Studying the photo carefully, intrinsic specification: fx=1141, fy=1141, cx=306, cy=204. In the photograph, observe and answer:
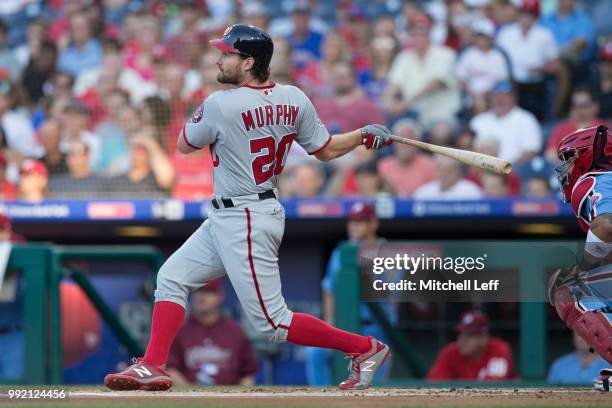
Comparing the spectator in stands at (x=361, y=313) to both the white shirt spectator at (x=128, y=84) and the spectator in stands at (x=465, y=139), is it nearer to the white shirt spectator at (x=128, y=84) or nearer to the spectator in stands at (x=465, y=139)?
the spectator in stands at (x=465, y=139)

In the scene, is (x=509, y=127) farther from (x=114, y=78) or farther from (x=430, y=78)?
(x=114, y=78)

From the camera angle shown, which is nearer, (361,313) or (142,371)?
(142,371)

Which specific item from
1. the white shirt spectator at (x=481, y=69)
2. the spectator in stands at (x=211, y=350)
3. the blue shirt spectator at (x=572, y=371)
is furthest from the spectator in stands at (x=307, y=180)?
the blue shirt spectator at (x=572, y=371)

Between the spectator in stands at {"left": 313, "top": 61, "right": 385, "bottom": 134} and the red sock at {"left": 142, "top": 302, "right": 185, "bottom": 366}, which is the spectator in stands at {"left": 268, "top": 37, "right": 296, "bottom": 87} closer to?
the spectator in stands at {"left": 313, "top": 61, "right": 385, "bottom": 134}

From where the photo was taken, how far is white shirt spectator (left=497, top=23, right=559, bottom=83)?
9.58m

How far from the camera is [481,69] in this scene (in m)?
9.60

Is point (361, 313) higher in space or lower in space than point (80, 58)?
lower

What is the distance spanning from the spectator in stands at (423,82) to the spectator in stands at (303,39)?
0.83m

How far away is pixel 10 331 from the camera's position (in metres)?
7.26

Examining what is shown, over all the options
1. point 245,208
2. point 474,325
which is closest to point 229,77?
point 245,208

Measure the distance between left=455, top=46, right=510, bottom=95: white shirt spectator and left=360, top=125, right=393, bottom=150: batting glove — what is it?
4.75 metres

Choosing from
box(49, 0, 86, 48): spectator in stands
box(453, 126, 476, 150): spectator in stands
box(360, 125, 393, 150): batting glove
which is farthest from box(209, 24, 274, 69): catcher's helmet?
box(49, 0, 86, 48): spectator in stands

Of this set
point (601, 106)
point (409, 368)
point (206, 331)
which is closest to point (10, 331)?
point (206, 331)

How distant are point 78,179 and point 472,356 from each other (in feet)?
13.7
